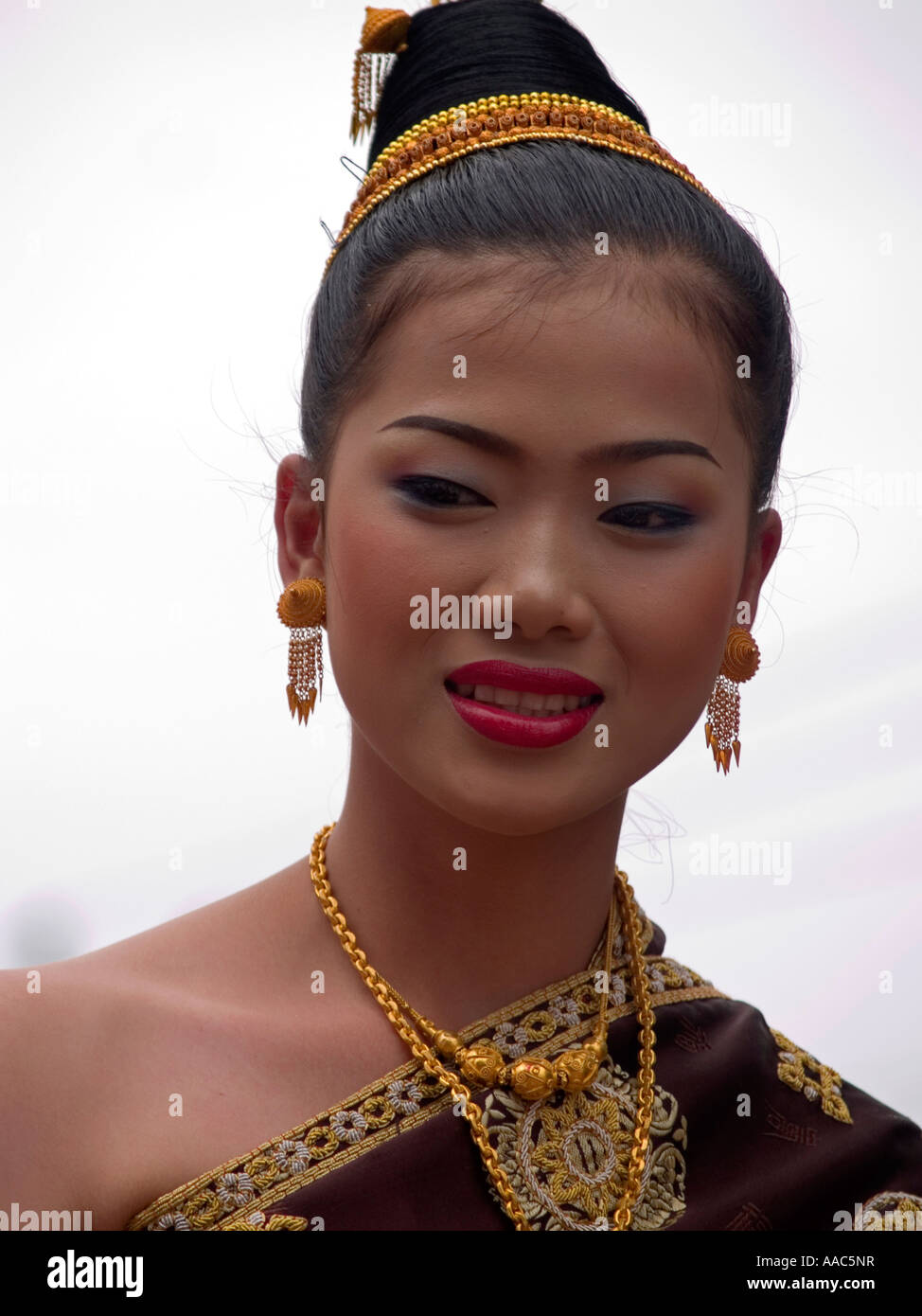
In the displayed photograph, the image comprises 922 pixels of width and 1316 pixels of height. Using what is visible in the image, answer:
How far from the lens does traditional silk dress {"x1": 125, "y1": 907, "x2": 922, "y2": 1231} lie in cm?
238

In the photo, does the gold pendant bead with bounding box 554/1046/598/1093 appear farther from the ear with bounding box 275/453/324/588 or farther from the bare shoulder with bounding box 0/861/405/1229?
the ear with bounding box 275/453/324/588

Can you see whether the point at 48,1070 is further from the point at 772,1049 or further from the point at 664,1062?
the point at 772,1049

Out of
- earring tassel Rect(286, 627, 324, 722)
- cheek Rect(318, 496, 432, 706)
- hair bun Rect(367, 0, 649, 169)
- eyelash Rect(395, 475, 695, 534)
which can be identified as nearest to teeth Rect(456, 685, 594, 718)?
cheek Rect(318, 496, 432, 706)

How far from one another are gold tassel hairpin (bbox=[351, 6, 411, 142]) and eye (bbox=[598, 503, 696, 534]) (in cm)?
98

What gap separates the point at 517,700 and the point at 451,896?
1.37 feet

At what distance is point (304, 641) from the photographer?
2723 mm

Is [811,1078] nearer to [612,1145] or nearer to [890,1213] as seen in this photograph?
[890,1213]

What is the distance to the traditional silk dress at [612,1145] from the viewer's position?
7.82ft

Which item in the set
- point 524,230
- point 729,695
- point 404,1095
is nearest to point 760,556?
point 729,695

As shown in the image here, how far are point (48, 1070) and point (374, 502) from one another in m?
0.96

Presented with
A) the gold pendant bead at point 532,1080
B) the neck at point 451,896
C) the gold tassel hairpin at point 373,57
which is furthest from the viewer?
the gold tassel hairpin at point 373,57

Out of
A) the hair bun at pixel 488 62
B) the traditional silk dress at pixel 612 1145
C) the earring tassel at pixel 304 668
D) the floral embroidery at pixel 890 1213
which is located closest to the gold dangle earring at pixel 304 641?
the earring tassel at pixel 304 668

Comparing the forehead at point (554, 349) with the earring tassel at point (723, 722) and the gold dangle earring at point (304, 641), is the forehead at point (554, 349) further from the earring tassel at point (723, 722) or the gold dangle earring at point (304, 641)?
the earring tassel at point (723, 722)

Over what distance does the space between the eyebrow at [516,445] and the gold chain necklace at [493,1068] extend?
2.64 feet
